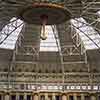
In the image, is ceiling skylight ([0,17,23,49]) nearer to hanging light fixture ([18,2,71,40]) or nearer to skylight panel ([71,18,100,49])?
skylight panel ([71,18,100,49])

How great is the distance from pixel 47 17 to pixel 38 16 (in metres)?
0.88

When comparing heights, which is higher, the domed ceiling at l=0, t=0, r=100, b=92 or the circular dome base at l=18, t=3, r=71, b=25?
the circular dome base at l=18, t=3, r=71, b=25

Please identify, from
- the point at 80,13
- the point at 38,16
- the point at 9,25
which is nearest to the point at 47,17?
the point at 38,16

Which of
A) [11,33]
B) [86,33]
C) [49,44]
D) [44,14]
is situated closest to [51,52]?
[49,44]

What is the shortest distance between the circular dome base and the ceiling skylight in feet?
24.9

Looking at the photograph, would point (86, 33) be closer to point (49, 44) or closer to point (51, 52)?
point (49, 44)

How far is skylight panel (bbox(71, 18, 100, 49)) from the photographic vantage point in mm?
41781

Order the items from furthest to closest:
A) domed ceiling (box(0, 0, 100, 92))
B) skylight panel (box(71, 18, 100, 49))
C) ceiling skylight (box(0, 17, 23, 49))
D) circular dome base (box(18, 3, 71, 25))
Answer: domed ceiling (box(0, 0, 100, 92)) < ceiling skylight (box(0, 17, 23, 49)) < skylight panel (box(71, 18, 100, 49)) < circular dome base (box(18, 3, 71, 25))

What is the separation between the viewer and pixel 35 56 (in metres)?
48.8

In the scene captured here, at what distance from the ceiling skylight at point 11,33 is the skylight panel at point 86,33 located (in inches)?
275

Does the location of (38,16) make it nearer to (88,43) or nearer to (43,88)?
(88,43)


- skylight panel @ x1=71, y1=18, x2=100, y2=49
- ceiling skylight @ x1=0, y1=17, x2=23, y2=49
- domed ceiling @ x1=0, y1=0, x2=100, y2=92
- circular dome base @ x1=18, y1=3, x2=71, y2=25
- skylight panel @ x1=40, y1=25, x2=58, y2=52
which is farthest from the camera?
skylight panel @ x1=40, y1=25, x2=58, y2=52

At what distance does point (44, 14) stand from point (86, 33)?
13.3 m

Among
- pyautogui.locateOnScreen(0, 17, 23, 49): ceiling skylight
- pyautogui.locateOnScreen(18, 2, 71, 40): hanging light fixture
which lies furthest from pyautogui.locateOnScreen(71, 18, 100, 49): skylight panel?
pyautogui.locateOnScreen(18, 2, 71, 40): hanging light fixture
